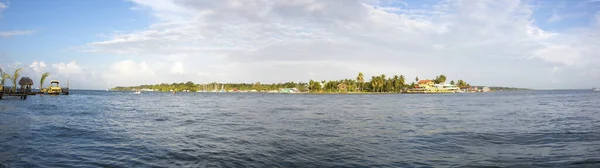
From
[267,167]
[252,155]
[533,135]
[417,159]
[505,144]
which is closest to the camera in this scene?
[267,167]

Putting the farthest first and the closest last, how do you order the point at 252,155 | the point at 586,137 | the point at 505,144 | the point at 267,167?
the point at 586,137 → the point at 505,144 → the point at 252,155 → the point at 267,167

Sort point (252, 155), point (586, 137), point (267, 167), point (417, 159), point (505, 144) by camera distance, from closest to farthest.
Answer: point (267, 167) → point (417, 159) → point (252, 155) → point (505, 144) → point (586, 137)

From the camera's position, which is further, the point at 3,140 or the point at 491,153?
the point at 3,140

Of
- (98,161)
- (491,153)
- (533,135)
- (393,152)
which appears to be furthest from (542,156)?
(98,161)

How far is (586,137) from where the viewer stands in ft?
57.1

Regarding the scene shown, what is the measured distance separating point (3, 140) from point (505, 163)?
22.2 meters

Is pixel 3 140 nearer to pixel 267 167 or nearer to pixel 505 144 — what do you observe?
pixel 267 167

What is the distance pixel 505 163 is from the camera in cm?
1156

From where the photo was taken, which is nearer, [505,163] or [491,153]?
[505,163]

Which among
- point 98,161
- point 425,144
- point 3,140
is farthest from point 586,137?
point 3,140

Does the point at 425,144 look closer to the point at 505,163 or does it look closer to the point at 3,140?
the point at 505,163

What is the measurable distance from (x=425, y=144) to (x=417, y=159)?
3792 millimetres

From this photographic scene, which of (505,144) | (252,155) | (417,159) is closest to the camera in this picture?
(417,159)

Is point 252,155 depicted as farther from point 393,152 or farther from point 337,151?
point 393,152
